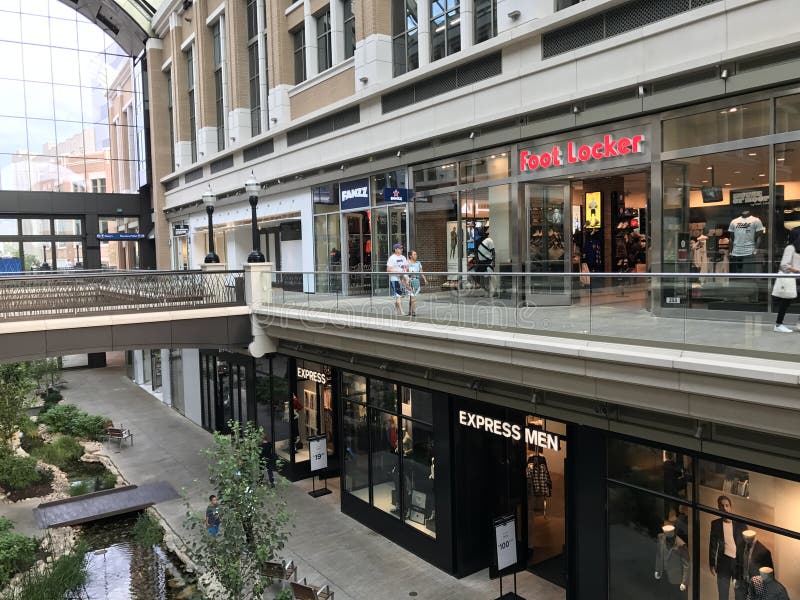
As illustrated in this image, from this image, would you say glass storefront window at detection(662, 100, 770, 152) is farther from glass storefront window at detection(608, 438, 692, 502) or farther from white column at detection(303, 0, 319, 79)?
white column at detection(303, 0, 319, 79)

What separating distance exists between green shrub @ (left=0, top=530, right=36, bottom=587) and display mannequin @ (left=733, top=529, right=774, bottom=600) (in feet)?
44.5

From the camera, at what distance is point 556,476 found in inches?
535

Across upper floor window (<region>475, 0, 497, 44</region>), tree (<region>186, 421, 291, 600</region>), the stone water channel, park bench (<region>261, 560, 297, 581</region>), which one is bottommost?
the stone water channel

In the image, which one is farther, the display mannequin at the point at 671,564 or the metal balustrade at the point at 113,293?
the metal balustrade at the point at 113,293

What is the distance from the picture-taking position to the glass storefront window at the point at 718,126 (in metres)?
10.4

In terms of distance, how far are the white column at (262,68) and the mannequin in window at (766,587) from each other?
76.9 ft

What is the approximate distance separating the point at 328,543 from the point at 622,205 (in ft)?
34.0

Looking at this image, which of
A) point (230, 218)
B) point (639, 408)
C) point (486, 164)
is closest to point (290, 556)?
point (639, 408)

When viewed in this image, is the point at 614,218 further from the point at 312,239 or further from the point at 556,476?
the point at 312,239

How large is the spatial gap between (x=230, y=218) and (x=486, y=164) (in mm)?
18352

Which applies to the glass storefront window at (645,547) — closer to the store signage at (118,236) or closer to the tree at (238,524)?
the tree at (238,524)

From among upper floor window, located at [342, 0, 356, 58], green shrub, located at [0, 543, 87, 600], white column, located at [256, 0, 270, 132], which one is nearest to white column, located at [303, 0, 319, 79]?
upper floor window, located at [342, 0, 356, 58]

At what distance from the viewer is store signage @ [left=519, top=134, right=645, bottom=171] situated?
1233 cm

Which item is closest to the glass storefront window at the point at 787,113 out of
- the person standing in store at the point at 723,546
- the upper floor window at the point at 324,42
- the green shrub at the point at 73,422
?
the person standing in store at the point at 723,546
